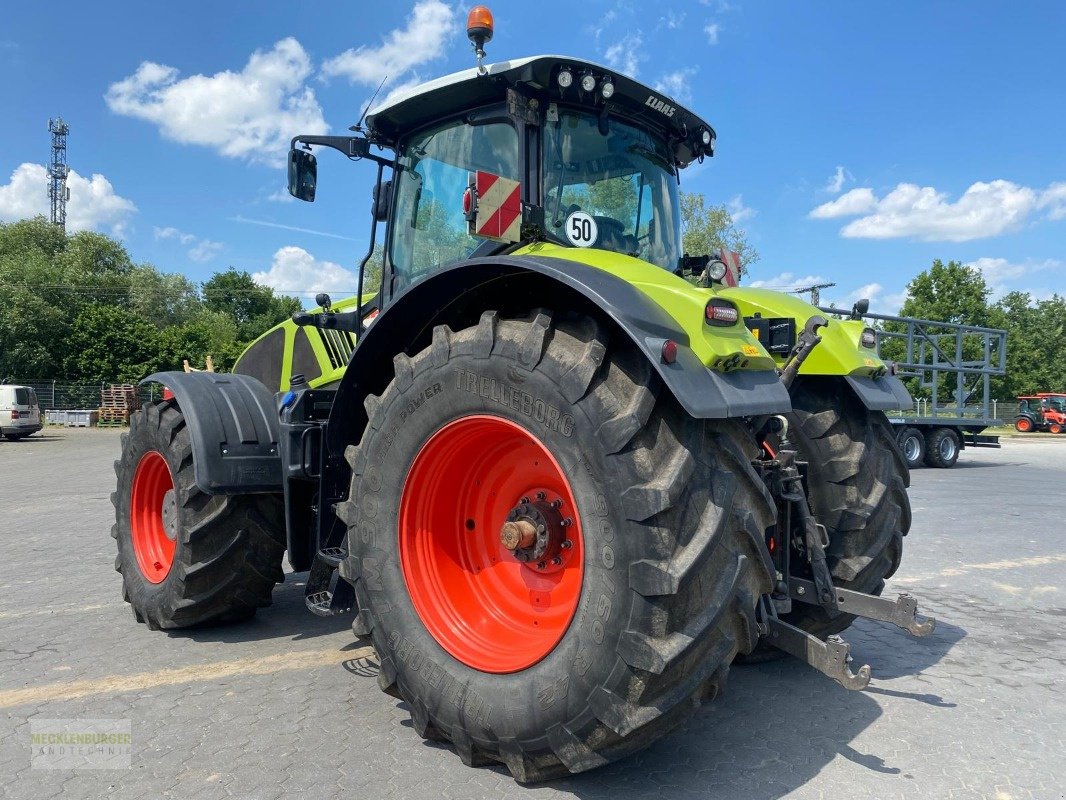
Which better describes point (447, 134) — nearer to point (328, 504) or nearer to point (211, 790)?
point (328, 504)

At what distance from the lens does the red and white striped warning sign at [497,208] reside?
3.10 meters

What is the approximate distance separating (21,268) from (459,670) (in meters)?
50.4

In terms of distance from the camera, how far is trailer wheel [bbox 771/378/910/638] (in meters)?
3.41

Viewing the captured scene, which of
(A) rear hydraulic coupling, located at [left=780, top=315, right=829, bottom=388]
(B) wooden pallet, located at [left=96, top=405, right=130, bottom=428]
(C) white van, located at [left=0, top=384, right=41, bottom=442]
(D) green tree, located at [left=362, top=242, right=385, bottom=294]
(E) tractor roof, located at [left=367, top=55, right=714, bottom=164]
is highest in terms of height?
(E) tractor roof, located at [left=367, top=55, right=714, bottom=164]

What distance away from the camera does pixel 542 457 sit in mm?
2863

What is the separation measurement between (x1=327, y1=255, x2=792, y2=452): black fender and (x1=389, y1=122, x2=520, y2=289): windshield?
61 cm

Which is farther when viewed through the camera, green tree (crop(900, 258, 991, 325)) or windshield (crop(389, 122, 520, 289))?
green tree (crop(900, 258, 991, 325))

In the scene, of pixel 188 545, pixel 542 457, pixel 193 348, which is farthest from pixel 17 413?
pixel 542 457

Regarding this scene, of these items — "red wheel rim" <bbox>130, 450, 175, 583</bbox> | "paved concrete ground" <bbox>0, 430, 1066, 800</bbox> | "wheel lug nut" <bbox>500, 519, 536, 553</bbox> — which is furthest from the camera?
"red wheel rim" <bbox>130, 450, 175, 583</bbox>

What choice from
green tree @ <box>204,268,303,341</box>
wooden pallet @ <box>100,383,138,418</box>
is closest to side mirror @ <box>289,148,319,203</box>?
wooden pallet @ <box>100,383,138,418</box>

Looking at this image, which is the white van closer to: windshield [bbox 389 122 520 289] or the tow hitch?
windshield [bbox 389 122 520 289]

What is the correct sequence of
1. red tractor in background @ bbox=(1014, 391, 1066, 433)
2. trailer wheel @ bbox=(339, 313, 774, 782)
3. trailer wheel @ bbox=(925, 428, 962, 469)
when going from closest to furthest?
1. trailer wheel @ bbox=(339, 313, 774, 782)
2. trailer wheel @ bbox=(925, 428, 962, 469)
3. red tractor in background @ bbox=(1014, 391, 1066, 433)

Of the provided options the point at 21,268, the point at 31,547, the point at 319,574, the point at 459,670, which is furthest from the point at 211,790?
the point at 21,268

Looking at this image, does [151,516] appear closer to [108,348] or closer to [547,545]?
[547,545]
